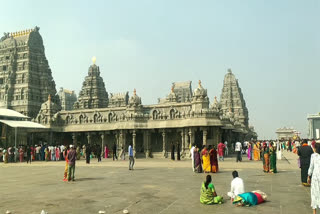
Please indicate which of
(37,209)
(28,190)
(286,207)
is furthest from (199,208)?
(28,190)

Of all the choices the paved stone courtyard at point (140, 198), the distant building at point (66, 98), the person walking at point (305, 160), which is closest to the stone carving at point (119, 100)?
the distant building at point (66, 98)

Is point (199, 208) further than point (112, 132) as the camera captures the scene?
No

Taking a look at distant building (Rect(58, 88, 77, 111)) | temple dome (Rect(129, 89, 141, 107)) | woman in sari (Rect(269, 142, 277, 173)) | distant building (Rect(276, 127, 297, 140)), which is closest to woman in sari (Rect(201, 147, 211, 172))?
woman in sari (Rect(269, 142, 277, 173))

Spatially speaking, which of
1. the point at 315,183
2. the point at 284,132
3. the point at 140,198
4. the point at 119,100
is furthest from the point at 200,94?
the point at 284,132

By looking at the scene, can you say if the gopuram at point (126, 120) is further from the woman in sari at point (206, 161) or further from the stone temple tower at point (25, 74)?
the woman in sari at point (206, 161)

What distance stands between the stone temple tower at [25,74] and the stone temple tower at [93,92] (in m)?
7.63

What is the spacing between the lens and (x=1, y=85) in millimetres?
62250

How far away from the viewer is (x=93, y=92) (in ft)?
235

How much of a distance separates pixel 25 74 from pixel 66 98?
45.0 m

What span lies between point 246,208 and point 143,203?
312 centimetres

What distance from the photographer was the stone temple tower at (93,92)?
7069 centimetres

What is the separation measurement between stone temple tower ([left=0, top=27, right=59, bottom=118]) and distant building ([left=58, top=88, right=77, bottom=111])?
39654mm

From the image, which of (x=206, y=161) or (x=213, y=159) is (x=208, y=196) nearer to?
(x=206, y=161)

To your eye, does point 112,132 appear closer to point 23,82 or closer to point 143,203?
point 23,82
